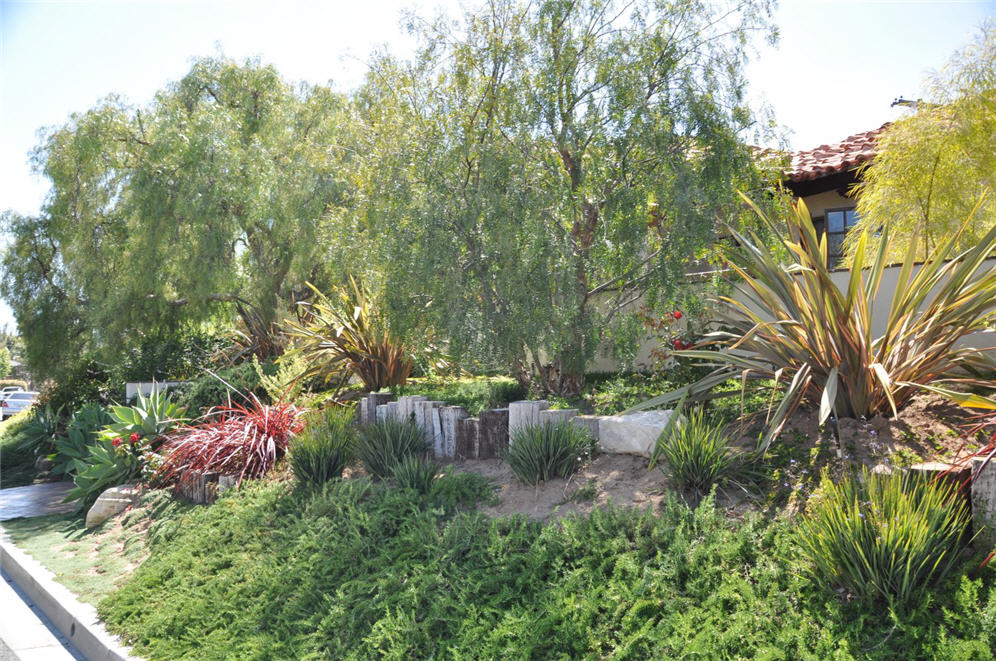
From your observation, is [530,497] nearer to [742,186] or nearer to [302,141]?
[742,186]

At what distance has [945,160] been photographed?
8.93 metres

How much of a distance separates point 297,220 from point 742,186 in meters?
10.0

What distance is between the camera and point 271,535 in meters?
6.16

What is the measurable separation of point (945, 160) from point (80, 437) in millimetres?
12539

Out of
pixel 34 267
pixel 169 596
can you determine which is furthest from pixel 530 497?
pixel 34 267

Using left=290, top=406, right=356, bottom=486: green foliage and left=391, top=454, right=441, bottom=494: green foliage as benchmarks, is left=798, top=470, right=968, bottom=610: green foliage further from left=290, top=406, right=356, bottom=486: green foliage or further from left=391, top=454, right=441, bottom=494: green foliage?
left=290, top=406, right=356, bottom=486: green foliage

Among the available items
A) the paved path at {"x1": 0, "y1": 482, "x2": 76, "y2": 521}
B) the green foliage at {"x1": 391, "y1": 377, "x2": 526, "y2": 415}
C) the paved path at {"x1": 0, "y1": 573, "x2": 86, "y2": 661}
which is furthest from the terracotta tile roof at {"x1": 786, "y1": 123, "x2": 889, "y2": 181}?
the paved path at {"x1": 0, "y1": 482, "x2": 76, "y2": 521}

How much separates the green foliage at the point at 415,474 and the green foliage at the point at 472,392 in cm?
92

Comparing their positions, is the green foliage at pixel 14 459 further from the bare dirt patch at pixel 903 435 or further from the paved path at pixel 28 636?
the bare dirt patch at pixel 903 435

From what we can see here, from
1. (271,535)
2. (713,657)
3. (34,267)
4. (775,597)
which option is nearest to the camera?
(713,657)

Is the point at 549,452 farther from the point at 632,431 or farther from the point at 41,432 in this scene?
the point at 41,432

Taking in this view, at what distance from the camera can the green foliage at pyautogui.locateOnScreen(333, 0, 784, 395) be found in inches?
254

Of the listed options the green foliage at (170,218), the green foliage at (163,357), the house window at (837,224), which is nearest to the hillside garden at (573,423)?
the green foliage at (163,357)

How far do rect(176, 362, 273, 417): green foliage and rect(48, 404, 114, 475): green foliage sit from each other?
4.15 ft
